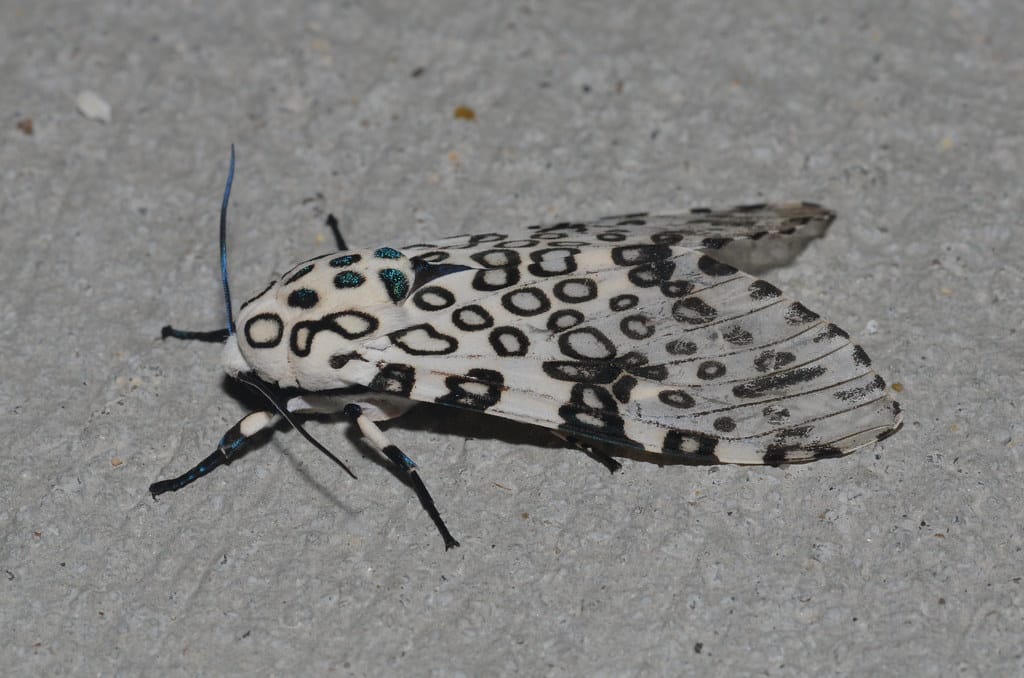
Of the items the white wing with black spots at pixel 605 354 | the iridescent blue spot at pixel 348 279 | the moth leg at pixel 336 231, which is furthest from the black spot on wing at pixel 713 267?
the moth leg at pixel 336 231

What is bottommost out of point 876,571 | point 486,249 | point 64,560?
point 64,560

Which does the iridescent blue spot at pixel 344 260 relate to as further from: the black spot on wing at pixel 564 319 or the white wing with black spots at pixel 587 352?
the black spot on wing at pixel 564 319

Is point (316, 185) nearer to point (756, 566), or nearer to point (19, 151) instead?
point (19, 151)

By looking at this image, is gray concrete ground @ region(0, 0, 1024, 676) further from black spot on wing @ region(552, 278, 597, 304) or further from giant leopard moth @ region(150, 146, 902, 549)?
black spot on wing @ region(552, 278, 597, 304)

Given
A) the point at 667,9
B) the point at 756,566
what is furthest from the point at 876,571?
the point at 667,9

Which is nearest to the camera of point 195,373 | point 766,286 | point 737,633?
point 737,633

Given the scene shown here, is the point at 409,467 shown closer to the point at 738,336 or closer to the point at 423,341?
the point at 423,341

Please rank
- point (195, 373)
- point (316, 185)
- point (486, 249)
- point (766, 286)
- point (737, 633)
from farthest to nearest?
point (316, 185) < point (195, 373) < point (486, 249) < point (766, 286) < point (737, 633)
